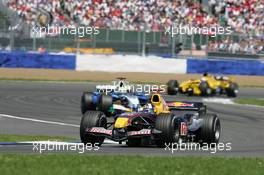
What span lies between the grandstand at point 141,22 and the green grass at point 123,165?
Result: 26040 millimetres

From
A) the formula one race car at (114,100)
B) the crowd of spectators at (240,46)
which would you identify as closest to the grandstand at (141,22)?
the crowd of spectators at (240,46)

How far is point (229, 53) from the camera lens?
39.7 m

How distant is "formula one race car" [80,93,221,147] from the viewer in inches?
597

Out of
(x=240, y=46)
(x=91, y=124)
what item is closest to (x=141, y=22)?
(x=240, y=46)

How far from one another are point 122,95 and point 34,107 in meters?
3.78

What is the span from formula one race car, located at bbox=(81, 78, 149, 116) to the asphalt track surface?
0.57 metres

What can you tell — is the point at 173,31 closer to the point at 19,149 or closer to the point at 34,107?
the point at 34,107

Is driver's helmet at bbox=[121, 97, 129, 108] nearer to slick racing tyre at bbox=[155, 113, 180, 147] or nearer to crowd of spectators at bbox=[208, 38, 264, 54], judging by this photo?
slick racing tyre at bbox=[155, 113, 180, 147]

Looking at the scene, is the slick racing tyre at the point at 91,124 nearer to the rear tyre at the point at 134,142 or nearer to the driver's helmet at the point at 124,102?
the rear tyre at the point at 134,142


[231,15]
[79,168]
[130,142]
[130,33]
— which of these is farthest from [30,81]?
[79,168]

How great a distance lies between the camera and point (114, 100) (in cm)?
2366

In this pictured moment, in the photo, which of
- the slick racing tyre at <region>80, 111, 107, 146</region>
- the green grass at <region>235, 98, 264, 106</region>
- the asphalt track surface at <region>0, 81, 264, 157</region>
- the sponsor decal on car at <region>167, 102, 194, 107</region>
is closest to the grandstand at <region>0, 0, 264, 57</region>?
the asphalt track surface at <region>0, 81, 264, 157</region>

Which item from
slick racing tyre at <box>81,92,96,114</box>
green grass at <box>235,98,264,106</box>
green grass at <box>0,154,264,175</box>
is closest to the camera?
green grass at <box>0,154,264,175</box>

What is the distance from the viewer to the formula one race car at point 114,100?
75.4 feet
